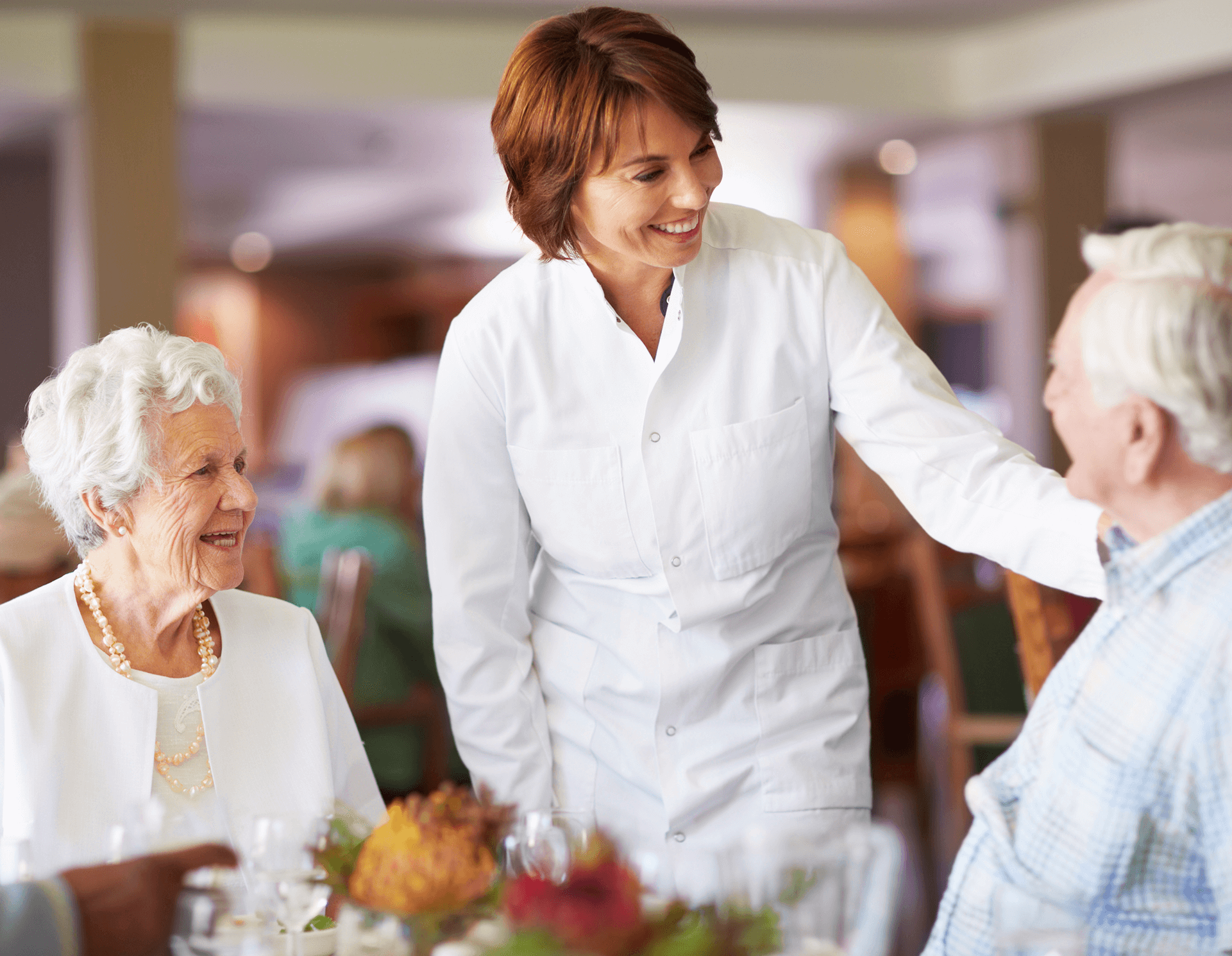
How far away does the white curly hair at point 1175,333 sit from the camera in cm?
109

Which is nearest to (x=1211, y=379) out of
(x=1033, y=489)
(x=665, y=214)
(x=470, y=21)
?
(x=1033, y=489)

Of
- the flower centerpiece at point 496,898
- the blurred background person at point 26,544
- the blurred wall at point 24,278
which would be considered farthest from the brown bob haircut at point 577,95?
the blurred wall at point 24,278

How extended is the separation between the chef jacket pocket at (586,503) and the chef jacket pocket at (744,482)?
0.33 ft

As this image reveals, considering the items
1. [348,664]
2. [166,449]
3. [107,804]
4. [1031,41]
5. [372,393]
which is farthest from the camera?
[372,393]

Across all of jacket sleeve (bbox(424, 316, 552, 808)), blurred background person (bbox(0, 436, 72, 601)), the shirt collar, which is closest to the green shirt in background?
blurred background person (bbox(0, 436, 72, 601))

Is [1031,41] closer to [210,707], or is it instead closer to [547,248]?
[547,248]

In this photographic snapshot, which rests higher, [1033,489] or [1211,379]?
[1211,379]

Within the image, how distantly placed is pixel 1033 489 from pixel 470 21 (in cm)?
506

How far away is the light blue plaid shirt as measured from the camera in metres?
1.05

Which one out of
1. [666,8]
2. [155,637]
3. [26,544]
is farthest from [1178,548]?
[666,8]

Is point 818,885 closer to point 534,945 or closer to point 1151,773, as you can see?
point 534,945

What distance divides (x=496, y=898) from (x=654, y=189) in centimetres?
84

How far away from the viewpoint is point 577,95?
1545 mm

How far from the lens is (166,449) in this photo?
161cm
